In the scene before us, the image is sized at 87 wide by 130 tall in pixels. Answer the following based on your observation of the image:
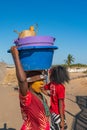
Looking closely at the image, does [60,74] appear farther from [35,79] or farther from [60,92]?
[35,79]

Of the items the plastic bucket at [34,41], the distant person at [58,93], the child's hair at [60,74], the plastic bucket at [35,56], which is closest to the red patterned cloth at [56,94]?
the distant person at [58,93]

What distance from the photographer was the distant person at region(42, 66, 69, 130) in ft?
19.2

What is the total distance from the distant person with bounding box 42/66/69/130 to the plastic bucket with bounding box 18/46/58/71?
1974 mm

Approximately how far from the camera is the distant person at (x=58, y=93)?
5840mm

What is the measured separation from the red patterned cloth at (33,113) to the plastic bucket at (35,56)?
0.89 ft

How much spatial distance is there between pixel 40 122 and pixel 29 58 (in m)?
0.66

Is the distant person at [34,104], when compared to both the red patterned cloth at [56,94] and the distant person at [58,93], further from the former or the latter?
the red patterned cloth at [56,94]

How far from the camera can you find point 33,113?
12.6 feet

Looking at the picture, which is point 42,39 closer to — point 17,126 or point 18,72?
point 18,72

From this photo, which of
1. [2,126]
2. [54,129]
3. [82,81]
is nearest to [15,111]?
[2,126]

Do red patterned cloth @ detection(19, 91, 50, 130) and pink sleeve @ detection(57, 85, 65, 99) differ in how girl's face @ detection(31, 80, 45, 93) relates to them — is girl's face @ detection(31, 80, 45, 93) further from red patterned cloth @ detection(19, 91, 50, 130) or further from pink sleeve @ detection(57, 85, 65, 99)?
pink sleeve @ detection(57, 85, 65, 99)

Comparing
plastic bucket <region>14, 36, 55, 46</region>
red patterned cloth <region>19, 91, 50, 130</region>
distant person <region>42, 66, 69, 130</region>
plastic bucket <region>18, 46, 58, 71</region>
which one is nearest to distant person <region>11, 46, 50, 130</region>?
red patterned cloth <region>19, 91, 50, 130</region>

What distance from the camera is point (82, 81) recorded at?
37.8 meters

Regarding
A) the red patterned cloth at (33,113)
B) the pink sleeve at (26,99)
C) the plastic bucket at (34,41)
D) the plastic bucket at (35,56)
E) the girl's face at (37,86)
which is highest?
the plastic bucket at (34,41)
